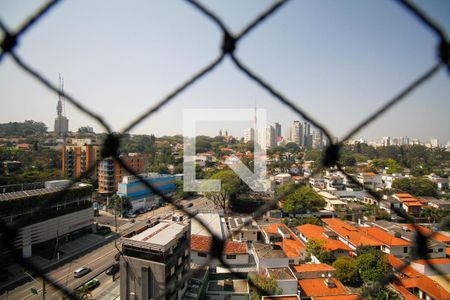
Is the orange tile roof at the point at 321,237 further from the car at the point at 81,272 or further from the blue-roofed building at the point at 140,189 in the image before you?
the car at the point at 81,272

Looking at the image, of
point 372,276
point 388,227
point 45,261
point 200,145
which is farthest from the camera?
point 200,145

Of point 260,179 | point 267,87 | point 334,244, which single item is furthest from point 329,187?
point 267,87

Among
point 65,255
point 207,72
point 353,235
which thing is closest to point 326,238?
point 353,235

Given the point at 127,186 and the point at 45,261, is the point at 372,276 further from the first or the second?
the point at 127,186

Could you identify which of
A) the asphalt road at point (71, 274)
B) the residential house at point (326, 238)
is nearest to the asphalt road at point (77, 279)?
the asphalt road at point (71, 274)

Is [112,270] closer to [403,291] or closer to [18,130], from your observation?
[403,291]
